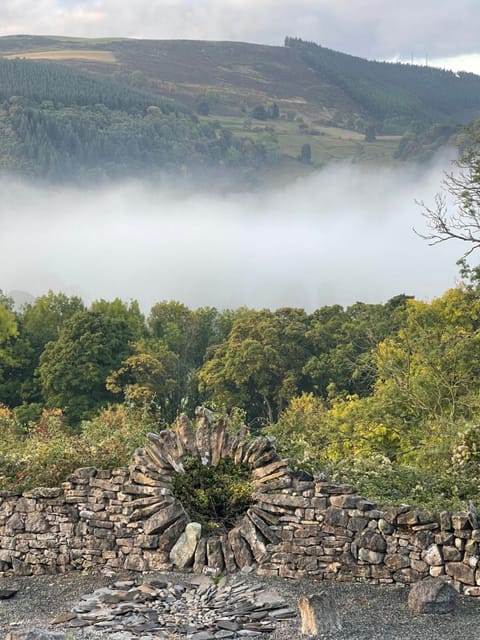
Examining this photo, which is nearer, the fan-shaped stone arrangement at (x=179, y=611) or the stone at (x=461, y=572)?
the fan-shaped stone arrangement at (x=179, y=611)

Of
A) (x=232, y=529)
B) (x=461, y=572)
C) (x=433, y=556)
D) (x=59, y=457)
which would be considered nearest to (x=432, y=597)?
(x=461, y=572)

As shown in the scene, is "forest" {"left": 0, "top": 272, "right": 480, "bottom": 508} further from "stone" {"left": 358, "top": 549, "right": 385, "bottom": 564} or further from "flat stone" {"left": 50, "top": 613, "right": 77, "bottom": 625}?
"flat stone" {"left": 50, "top": 613, "right": 77, "bottom": 625}

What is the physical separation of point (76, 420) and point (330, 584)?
55417mm

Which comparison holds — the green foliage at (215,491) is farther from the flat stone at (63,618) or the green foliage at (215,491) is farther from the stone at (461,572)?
the stone at (461,572)

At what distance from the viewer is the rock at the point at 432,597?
13.1 meters

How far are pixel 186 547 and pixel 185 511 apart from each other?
2.21 ft

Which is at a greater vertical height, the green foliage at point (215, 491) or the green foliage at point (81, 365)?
the green foliage at point (81, 365)

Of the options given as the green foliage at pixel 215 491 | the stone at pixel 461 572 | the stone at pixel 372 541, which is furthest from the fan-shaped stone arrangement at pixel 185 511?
the stone at pixel 461 572

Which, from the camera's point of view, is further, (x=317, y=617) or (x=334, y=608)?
(x=334, y=608)

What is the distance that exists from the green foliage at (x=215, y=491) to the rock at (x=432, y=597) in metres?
3.51

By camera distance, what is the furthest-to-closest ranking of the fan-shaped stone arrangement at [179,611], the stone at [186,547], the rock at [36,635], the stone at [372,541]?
the stone at [186,547]
the stone at [372,541]
the fan-shaped stone arrangement at [179,611]
the rock at [36,635]

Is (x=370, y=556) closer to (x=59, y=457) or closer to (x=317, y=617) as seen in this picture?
(x=317, y=617)

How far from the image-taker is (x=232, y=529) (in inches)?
620

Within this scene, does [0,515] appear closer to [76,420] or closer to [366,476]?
[366,476]
